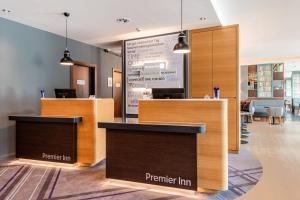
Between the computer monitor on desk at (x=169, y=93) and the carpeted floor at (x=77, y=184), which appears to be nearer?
the carpeted floor at (x=77, y=184)

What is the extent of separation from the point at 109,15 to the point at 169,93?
7.67 feet

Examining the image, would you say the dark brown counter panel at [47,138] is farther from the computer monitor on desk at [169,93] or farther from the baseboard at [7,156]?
the computer monitor on desk at [169,93]

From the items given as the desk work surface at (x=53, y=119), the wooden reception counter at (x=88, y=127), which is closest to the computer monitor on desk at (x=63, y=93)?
the wooden reception counter at (x=88, y=127)

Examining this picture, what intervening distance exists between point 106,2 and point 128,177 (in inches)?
120

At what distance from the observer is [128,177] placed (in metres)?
3.48

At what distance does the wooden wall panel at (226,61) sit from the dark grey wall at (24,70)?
4.07 metres

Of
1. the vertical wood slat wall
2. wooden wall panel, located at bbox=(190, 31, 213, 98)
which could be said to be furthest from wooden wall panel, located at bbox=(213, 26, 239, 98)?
wooden wall panel, located at bbox=(190, 31, 213, 98)

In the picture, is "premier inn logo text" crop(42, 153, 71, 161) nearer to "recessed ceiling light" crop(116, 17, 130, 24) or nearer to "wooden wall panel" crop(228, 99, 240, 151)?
"recessed ceiling light" crop(116, 17, 130, 24)

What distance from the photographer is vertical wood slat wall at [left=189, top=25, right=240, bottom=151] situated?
539 centimetres

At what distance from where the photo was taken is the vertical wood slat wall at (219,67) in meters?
5.39

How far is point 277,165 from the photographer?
174 inches

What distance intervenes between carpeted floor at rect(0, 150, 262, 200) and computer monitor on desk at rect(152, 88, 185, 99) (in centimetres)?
144

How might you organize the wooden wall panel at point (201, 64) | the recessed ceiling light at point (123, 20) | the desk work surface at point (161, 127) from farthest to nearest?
1. the wooden wall panel at point (201, 64)
2. the recessed ceiling light at point (123, 20)
3. the desk work surface at point (161, 127)

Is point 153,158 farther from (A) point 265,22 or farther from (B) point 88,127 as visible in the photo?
(A) point 265,22
